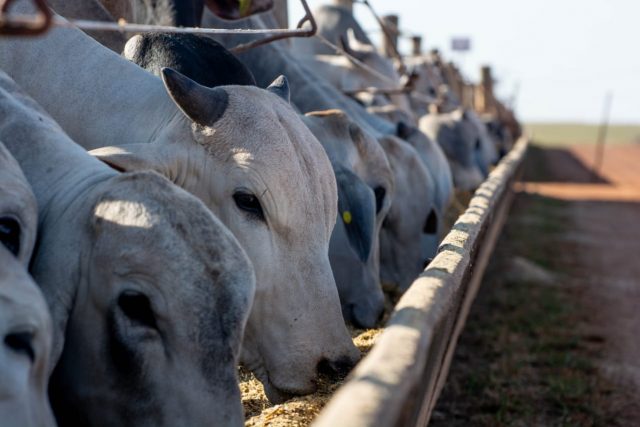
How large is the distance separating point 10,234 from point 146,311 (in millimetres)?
353

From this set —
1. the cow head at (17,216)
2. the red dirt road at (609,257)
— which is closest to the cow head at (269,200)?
the cow head at (17,216)

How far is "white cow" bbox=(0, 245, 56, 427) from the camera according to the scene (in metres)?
1.88

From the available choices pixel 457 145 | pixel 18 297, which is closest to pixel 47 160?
pixel 18 297

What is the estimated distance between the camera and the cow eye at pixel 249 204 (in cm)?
307

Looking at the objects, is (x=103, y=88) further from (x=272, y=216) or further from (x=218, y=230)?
(x=218, y=230)

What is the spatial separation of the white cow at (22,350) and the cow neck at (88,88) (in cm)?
135

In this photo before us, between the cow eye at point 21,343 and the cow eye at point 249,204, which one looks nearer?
the cow eye at point 21,343

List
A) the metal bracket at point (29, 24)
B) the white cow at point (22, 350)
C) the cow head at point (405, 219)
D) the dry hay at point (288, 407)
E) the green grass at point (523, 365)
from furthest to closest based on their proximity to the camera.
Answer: the cow head at point (405, 219)
the green grass at point (523, 365)
the dry hay at point (288, 407)
the white cow at point (22, 350)
the metal bracket at point (29, 24)

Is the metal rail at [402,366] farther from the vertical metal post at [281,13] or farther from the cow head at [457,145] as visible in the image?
the cow head at [457,145]

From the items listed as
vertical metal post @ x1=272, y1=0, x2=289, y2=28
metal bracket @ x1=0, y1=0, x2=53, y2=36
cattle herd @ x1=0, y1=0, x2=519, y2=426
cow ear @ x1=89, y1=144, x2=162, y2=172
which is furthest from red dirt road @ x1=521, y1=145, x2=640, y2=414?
metal bracket @ x1=0, y1=0, x2=53, y2=36

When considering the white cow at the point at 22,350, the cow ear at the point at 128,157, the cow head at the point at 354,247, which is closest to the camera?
the white cow at the point at 22,350

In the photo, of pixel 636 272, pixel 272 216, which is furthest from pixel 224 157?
pixel 636 272

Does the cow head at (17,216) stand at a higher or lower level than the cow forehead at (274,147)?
higher

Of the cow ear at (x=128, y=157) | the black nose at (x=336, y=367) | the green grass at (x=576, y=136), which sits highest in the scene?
the cow ear at (x=128, y=157)
